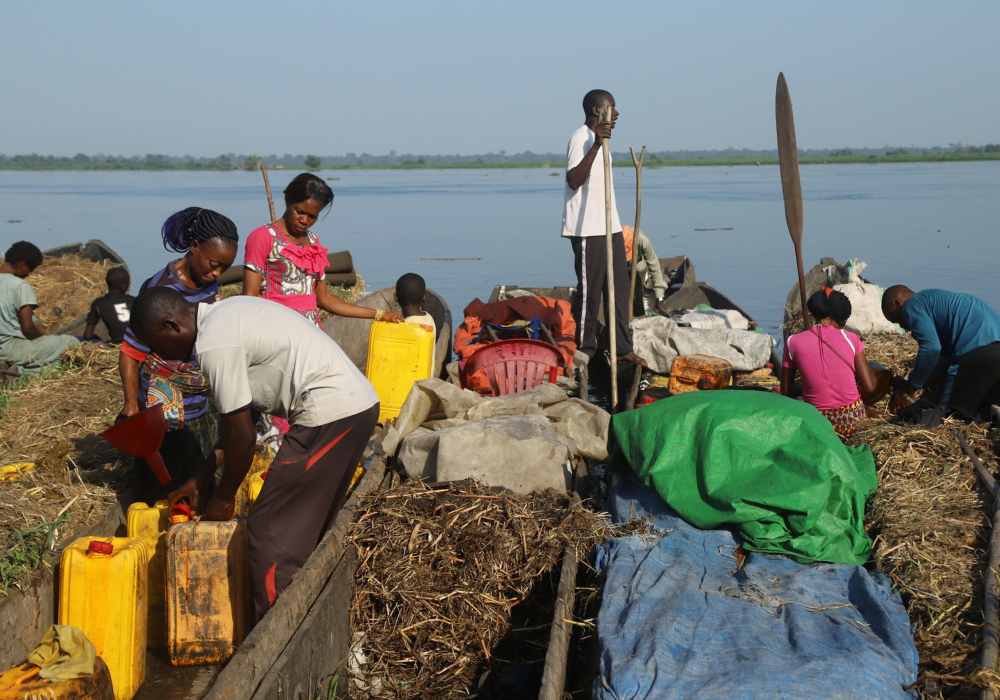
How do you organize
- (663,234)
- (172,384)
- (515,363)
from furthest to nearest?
1. (663,234)
2. (515,363)
3. (172,384)

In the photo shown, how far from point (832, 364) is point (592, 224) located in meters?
2.53

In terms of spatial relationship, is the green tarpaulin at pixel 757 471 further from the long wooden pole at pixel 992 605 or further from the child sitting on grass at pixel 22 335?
the child sitting on grass at pixel 22 335

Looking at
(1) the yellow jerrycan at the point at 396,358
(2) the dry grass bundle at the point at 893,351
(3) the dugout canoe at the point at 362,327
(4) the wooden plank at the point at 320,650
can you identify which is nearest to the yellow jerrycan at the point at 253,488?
(4) the wooden plank at the point at 320,650

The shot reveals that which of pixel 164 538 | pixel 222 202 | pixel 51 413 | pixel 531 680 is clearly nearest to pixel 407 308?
pixel 51 413

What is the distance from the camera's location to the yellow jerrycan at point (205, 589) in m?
3.20

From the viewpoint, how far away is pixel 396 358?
5430 millimetres

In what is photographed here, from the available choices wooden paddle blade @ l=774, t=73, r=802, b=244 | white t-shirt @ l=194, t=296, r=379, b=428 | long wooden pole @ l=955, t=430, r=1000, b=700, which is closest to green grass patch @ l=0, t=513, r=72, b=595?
white t-shirt @ l=194, t=296, r=379, b=428

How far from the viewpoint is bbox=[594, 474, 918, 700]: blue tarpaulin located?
2529 millimetres

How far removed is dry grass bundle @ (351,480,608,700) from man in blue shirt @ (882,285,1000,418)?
2635mm

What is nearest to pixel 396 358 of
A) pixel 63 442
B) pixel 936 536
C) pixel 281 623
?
pixel 63 442

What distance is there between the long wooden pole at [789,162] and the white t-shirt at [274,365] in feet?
14.4

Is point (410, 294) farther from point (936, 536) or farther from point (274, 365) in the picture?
point (936, 536)

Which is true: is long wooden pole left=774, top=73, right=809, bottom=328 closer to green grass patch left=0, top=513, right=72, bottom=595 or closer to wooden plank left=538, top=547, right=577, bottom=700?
wooden plank left=538, top=547, right=577, bottom=700

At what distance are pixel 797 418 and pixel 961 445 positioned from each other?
4.75ft
